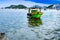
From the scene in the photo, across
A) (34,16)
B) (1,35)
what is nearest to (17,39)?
(1,35)

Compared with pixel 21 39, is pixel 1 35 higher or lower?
higher

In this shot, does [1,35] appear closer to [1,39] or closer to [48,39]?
[1,39]

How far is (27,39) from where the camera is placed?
89.6 ft

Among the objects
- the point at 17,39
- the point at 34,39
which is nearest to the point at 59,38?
the point at 34,39

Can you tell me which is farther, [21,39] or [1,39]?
[21,39]

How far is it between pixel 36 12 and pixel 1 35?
50207mm

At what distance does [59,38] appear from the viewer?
91.4 feet

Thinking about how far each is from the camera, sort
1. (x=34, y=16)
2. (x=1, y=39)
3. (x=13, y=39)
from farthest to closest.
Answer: (x=34, y=16), (x=13, y=39), (x=1, y=39)

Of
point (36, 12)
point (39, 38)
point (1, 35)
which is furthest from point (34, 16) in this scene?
point (1, 35)

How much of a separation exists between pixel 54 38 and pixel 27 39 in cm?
345

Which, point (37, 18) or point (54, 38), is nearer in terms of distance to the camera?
point (54, 38)

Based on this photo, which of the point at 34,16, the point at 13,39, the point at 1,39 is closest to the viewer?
the point at 1,39

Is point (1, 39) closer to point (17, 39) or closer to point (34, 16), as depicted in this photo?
point (17, 39)

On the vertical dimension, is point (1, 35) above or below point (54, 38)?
above
